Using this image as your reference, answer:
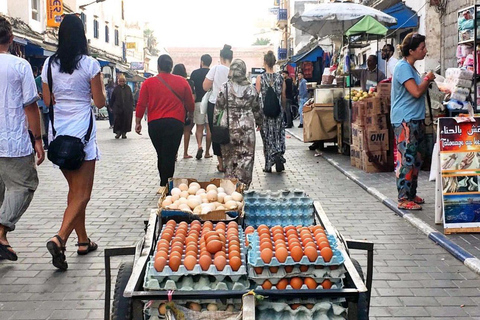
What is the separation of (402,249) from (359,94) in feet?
21.0

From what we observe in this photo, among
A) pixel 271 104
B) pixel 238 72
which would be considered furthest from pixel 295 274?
pixel 271 104

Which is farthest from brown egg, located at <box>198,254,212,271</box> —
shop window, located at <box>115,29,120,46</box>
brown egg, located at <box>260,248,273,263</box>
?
shop window, located at <box>115,29,120,46</box>

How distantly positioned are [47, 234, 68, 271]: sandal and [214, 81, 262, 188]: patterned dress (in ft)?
10.9

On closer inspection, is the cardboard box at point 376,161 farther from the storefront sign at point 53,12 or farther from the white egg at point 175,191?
the storefront sign at point 53,12

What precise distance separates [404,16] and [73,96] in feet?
43.1

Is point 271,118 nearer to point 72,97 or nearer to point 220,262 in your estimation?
point 72,97

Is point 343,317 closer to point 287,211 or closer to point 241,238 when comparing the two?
point 241,238

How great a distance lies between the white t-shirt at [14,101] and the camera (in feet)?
16.8

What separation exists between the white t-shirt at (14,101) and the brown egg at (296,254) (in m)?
3.19

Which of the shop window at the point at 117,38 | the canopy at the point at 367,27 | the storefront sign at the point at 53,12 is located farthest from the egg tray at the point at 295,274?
the shop window at the point at 117,38

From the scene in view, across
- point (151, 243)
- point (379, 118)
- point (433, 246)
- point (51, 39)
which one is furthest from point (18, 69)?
point (51, 39)

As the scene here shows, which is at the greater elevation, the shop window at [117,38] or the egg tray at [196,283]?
the shop window at [117,38]

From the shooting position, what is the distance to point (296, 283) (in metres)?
2.85

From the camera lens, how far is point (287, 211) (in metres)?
4.18
